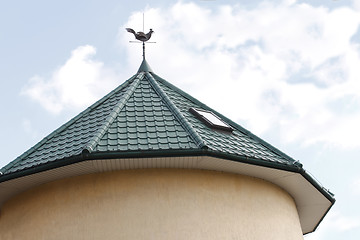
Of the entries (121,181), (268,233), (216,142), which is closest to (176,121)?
(216,142)

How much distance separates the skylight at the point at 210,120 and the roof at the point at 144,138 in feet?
0.22

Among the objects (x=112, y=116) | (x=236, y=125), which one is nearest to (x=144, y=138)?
(x=112, y=116)

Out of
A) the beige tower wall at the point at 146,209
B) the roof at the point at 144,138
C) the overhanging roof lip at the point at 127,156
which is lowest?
the beige tower wall at the point at 146,209

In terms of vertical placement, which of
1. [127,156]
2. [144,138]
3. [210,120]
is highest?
[210,120]

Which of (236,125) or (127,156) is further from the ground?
(236,125)

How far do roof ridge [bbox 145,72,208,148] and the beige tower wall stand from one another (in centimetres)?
64

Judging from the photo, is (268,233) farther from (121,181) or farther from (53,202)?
(53,202)

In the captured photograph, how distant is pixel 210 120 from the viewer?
1134 centimetres

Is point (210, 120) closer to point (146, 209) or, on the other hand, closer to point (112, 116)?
point (112, 116)

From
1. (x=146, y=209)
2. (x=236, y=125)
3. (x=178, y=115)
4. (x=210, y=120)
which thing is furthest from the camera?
(x=236, y=125)

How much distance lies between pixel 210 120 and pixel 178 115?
0.69 metres

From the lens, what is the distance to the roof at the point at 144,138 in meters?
9.55

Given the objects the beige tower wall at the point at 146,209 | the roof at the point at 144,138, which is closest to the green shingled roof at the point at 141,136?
the roof at the point at 144,138

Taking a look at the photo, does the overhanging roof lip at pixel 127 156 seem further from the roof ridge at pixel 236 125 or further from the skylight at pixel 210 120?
the skylight at pixel 210 120
